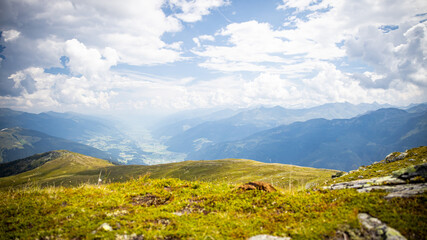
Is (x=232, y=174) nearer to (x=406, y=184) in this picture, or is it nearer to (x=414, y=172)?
(x=414, y=172)

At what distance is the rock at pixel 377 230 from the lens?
5.25 metres

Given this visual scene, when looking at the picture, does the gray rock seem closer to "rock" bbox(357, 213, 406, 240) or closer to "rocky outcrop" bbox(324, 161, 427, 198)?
"rocky outcrop" bbox(324, 161, 427, 198)

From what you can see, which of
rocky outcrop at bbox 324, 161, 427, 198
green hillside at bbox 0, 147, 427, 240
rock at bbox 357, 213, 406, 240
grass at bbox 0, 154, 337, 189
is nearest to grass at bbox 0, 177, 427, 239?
green hillside at bbox 0, 147, 427, 240

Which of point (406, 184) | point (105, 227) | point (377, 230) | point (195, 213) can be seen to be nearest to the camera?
point (377, 230)

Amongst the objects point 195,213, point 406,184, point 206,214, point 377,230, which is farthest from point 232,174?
point 377,230

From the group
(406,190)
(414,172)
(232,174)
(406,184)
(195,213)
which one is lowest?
(232,174)

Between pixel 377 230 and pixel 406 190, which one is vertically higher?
pixel 406 190

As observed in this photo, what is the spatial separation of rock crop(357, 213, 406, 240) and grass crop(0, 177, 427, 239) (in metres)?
0.22

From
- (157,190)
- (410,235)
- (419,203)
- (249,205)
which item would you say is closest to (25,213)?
(157,190)

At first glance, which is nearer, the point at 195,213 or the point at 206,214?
the point at 195,213

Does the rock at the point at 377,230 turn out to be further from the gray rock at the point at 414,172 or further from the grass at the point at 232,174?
the grass at the point at 232,174

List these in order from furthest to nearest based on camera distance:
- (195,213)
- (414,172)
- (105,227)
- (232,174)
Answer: (232,174), (195,213), (414,172), (105,227)

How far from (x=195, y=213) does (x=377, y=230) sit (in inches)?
241

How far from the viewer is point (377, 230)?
5523 mm
